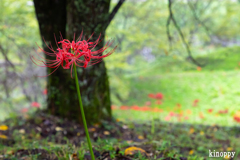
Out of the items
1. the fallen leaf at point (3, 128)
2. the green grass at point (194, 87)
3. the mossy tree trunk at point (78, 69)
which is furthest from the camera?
the green grass at point (194, 87)

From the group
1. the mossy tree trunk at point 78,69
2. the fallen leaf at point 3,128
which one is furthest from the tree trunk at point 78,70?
the fallen leaf at point 3,128

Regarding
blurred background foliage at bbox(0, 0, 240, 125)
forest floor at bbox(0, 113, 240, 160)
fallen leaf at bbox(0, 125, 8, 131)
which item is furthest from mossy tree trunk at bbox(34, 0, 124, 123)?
blurred background foliage at bbox(0, 0, 240, 125)

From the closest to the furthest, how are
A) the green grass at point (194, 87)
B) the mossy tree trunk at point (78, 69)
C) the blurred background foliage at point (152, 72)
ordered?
the mossy tree trunk at point (78, 69) → the blurred background foliage at point (152, 72) → the green grass at point (194, 87)

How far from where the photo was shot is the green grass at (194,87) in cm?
850

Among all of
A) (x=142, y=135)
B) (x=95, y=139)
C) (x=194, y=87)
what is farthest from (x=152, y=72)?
(x=95, y=139)

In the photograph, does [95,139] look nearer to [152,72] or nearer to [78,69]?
[78,69]

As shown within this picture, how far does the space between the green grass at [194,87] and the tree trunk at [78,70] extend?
15.2 ft

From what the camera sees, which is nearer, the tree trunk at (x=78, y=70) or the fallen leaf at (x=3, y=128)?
the tree trunk at (x=78, y=70)

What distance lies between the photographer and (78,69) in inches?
103

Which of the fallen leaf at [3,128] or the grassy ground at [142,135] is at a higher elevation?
the fallen leaf at [3,128]

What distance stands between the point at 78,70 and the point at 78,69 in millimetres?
16

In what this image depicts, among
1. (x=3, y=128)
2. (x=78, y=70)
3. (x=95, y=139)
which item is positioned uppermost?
(x=78, y=70)

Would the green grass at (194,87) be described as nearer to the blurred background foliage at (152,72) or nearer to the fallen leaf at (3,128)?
the blurred background foliage at (152,72)

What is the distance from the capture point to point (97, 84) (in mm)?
2816
